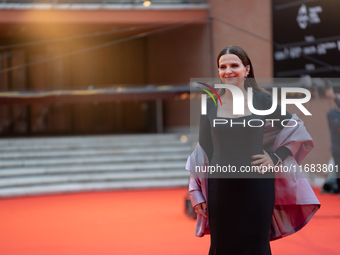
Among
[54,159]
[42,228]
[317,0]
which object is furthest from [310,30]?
[42,228]

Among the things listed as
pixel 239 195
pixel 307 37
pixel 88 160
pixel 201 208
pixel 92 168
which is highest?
pixel 307 37

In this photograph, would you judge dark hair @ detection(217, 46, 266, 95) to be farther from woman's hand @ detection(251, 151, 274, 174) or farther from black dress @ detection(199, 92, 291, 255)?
woman's hand @ detection(251, 151, 274, 174)

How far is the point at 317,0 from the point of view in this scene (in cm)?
1126

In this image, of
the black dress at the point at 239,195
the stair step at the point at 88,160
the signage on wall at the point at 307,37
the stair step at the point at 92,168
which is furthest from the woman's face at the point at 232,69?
the stair step at the point at 88,160

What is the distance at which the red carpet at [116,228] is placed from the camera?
5.32 meters

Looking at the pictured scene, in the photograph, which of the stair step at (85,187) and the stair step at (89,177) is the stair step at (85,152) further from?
the stair step at (85,187)

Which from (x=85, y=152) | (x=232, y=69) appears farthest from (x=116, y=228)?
(x=85, y=152)

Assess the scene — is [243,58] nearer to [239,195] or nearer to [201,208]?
[239,195]

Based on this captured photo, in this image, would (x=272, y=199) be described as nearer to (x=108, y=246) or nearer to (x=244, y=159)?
(x=244, y=159)

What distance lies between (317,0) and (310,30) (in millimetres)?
788

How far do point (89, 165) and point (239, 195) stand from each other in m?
9.57

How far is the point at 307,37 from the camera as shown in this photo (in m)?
11.7

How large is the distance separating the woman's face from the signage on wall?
8105 millimetres

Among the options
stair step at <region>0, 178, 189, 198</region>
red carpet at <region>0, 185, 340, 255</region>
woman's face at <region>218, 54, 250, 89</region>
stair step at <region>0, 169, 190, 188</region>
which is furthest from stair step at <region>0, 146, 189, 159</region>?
woman's face at <region>218, 54, 250, 89</region>
